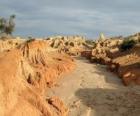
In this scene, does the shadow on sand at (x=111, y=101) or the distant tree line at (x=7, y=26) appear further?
the distant tree line at (x=7, y=26)

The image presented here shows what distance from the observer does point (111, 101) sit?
27.3 meters

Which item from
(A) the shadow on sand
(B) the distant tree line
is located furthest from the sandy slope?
(B) the distant tree line

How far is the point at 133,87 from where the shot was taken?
3041cm

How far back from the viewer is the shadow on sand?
1005 inches

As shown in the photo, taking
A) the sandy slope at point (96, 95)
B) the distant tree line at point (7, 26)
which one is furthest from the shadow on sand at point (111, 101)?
the distant tree line at point (7, 26)

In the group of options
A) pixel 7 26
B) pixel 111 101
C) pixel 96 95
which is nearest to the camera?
pixel 111 101

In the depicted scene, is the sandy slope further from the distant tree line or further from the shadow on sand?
the distant tree line

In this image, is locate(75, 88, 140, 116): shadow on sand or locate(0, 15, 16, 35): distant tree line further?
locate(0, 15, 16, 35): distant tree line

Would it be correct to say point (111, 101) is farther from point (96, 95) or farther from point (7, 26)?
point (7, 26)

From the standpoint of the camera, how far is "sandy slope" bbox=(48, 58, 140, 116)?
2559 centimetres

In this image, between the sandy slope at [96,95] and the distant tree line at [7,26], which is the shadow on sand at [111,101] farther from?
the distant tree line at [7,26]

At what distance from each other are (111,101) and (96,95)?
120cm

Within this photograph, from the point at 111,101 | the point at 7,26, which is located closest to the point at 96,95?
the point at 111,101

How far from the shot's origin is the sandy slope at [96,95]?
2559 centimetres
